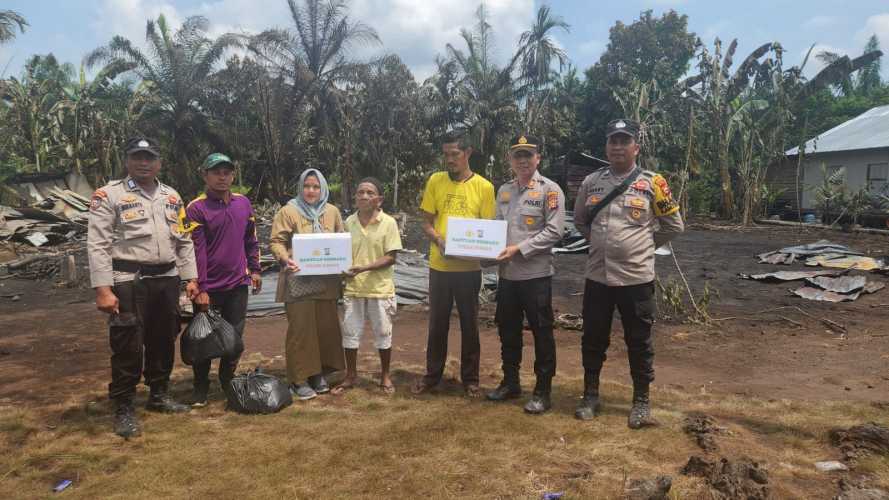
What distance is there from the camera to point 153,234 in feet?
11.4

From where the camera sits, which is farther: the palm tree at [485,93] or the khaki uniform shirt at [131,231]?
the palm tree at [485,93]

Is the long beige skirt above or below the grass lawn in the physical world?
above

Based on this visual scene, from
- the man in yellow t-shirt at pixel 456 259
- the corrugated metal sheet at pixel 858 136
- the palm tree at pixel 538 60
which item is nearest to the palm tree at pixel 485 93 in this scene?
the palm tree at pixel 538 60

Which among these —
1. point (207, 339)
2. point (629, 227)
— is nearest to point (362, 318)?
point (207, 339)

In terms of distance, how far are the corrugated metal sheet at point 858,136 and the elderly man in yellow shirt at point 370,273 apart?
18642 millimetres

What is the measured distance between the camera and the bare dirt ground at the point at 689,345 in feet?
14.7

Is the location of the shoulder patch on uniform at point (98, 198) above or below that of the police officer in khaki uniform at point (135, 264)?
above

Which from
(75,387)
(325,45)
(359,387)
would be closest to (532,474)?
(359,387)

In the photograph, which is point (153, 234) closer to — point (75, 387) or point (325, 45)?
point (75, 387)

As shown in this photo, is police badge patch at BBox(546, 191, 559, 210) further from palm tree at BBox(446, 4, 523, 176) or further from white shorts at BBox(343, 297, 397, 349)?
palm tree at BBox(446, 4, 523, 176)

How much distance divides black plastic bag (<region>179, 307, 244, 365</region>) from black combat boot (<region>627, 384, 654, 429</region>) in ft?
8.40

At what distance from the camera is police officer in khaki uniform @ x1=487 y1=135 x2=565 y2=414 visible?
12.2 ft

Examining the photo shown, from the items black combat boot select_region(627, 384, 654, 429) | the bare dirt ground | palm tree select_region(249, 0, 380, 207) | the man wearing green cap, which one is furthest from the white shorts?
palm tree select_region(249, 0, 380, 207)

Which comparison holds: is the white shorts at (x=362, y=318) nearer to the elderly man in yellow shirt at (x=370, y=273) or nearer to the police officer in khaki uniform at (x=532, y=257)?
the elderly man in yellow shirt at (x=370, y=273)
